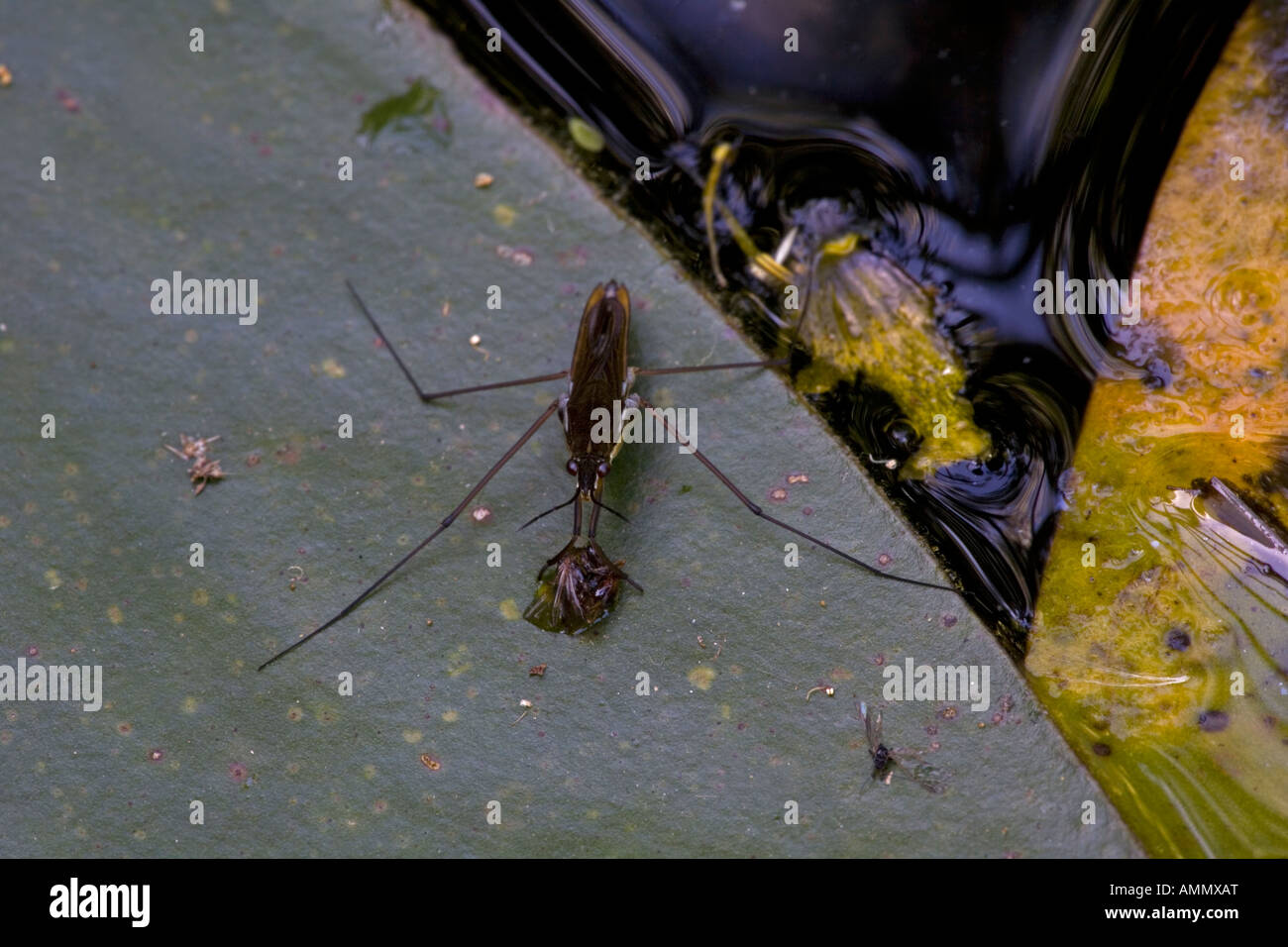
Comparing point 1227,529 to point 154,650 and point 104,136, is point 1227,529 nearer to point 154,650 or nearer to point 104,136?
point 154,650

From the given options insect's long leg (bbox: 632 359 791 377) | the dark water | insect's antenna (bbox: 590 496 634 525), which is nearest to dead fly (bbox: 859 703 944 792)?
the dark water

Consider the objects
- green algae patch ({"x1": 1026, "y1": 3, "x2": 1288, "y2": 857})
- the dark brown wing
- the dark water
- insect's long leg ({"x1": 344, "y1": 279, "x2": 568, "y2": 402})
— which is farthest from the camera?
the dark water

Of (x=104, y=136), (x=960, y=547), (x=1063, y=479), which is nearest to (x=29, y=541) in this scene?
(x=104, y=136)

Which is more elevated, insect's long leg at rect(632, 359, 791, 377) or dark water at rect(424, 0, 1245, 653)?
dark water at rect(424, 0, 1245, 653)

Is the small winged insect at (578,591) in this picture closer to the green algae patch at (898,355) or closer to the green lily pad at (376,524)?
the green lily pad at (376,524)

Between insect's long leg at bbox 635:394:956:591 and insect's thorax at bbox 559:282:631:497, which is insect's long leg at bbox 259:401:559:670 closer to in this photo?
insect's thorax at bbox 559:282:631:497

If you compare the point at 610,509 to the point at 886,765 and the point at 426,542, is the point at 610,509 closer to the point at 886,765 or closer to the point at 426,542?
the point at 426,542

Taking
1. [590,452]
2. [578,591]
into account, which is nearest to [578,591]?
[578,591]
